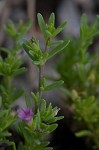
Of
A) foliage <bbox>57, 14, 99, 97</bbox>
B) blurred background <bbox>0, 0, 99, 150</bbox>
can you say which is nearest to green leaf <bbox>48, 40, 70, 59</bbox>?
foliage <bbox>57, 14, 99, 97</bbox>

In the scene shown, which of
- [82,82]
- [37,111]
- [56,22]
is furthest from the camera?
[56,22]

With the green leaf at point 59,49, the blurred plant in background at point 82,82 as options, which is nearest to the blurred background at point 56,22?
the blurred plant in background at point 82,82

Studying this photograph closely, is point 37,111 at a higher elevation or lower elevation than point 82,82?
higher

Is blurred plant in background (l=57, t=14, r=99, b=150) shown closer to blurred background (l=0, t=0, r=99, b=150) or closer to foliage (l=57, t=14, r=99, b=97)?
foliage (l=57, t=14, r=99, b=97)

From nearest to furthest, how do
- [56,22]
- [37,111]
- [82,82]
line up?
[37,111] < [82,82] < [56,22]

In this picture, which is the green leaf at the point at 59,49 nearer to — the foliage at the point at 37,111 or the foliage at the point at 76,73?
the foliage at the point at 37,111

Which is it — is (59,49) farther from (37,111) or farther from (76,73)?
(76,73)

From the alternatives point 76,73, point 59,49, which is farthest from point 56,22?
point 59,49

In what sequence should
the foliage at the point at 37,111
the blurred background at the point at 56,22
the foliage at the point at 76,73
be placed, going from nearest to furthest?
the foliage at the point at 37,111 < the foliage at the point at 76,73 < the blurred background at the point at 56,22

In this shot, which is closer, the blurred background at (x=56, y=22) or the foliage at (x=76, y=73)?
the foliage at (x=76, y=73)

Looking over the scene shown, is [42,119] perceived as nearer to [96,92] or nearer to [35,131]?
[35,131]
